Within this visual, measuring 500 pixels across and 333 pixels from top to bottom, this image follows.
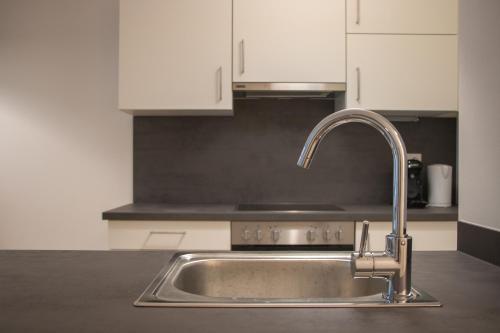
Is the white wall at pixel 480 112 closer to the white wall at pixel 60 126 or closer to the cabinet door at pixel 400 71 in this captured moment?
the cabinet door at pixel 400 71

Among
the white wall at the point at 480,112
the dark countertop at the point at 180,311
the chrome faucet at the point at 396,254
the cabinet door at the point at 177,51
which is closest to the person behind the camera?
the dark countertop at the point at 180,311

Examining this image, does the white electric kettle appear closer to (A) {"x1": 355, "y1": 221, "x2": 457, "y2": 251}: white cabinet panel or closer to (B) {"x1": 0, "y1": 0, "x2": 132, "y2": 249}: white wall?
(A) {"x1": 355, "y1": 221, "x2": 457, "y2": 251}: white cabinet panel

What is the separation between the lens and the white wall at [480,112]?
1.05 meters

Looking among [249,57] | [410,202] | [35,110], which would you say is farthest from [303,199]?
[35,110]

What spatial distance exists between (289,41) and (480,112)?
1.31m

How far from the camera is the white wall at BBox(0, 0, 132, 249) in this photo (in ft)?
8.63

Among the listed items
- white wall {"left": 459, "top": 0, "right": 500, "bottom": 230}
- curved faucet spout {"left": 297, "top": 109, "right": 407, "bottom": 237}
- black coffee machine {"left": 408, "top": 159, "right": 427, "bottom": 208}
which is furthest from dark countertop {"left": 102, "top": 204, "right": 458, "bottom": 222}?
curved faucet spout {"left": 297, "top": 109, "right": 407, "bottom": 237}

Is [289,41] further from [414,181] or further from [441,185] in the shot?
[441,185]

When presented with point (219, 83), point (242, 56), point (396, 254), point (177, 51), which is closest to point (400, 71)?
point (242, 56)

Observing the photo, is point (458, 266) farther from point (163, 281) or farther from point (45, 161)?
point (45, 161)

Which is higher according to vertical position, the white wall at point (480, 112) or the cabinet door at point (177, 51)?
the cabinet door at point (177, 51)

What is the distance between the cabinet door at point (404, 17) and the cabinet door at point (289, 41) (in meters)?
0.12

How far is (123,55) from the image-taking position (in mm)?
2260

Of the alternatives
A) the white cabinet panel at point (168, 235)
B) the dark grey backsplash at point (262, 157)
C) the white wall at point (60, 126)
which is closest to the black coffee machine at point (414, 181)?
the dark grey backsplash at point (262, 157)
